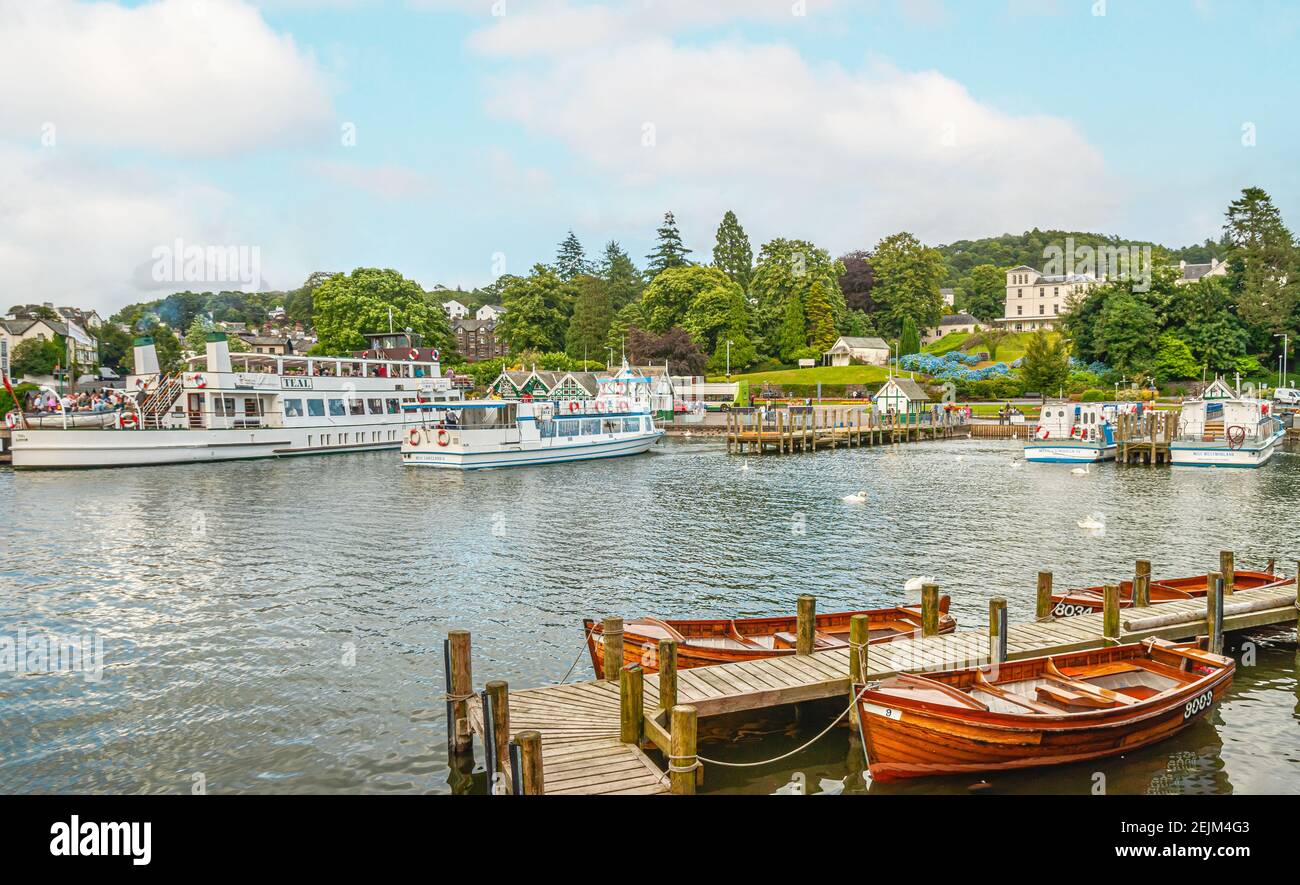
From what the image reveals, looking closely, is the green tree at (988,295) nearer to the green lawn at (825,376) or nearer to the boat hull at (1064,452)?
the green lawn at (825,376)

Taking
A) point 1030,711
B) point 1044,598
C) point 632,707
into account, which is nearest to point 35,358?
point 632,707

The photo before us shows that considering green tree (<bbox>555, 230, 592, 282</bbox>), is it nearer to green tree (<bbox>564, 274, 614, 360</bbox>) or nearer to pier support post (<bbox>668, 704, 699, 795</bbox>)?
green tree (<bbox>564, 274, 614, 360</bbox>)

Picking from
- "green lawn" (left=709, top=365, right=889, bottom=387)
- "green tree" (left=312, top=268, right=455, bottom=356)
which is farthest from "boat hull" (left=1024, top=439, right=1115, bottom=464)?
"green tree" (left=312, top=268, right=455, bottom=356)

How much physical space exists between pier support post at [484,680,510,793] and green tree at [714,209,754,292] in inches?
4875

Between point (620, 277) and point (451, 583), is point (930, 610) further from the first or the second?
point (620, 277)

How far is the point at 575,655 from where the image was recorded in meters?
15.6

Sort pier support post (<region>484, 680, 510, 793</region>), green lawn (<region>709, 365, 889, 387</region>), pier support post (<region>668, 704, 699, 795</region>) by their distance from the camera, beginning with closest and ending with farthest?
pier support post (<region>668, 704, 699, 795</region>) < pier support post (<region>484, 680, 510, 793</region>) < green lawn (<region>709, 365, 889, 387</region>)

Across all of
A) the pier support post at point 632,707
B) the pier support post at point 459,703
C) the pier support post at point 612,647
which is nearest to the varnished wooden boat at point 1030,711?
the pier support post at point 632,707

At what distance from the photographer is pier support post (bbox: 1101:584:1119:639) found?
13.8 metres

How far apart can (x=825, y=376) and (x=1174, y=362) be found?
1418 inches

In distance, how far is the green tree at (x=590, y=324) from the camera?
4345 inches

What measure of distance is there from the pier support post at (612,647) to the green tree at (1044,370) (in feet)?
264
